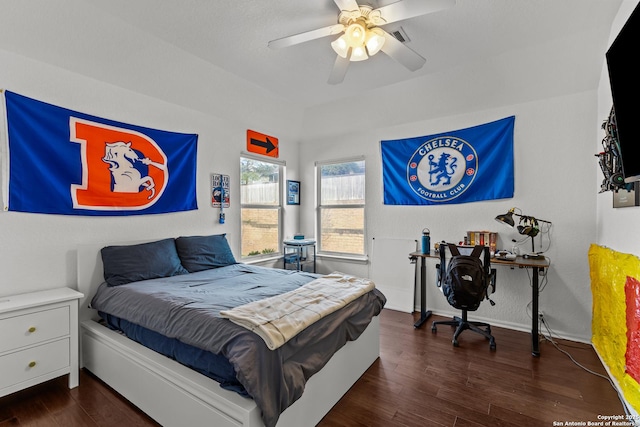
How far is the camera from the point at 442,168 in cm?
367

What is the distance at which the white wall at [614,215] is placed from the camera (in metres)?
1.91

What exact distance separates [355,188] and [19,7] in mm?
3714

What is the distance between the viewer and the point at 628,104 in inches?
58.1

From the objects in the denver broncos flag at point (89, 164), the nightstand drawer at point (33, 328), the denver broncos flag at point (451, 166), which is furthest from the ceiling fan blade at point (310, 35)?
the nightstand drawer at point (33, 328)

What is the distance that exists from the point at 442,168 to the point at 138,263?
3.49 metres

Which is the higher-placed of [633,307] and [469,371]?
[633,307]

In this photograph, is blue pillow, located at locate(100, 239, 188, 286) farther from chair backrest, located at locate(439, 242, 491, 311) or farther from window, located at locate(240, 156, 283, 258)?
chair backrest, located at locate(439, 242, 491, 311)

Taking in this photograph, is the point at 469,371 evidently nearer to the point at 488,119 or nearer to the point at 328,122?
the point at 488,119

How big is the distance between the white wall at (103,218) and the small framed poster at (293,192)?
3.30 feet

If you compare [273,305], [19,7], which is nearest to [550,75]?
[273,305]

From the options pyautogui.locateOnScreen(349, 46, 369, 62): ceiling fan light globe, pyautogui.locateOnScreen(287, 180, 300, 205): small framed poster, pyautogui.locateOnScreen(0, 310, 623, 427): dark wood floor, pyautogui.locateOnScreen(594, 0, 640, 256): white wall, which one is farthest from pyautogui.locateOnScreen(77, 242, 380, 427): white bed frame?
pyautogui.locateOnScreen(287, 180, 300, 205): small framed poster

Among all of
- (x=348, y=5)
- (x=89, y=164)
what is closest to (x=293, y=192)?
(x=89, y=164)

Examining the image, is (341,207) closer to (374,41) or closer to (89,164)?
(374,41)

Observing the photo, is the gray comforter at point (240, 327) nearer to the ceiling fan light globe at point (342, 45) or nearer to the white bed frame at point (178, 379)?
the white bed frame at point (178, 379)
